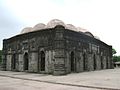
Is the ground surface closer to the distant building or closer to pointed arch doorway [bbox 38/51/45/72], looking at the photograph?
the distant building

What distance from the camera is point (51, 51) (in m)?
17.6

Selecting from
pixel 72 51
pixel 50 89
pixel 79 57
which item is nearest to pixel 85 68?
pixel 79 57

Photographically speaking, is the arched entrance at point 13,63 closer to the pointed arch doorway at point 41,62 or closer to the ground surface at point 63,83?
the pointed arch doorway at point 41,62

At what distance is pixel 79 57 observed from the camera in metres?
20.2

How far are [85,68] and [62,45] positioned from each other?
21.5 ft

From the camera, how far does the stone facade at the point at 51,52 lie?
1673 cm

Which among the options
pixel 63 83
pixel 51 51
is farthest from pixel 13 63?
pixel 63 83

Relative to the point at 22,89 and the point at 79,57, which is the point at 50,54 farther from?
the point at 22,89

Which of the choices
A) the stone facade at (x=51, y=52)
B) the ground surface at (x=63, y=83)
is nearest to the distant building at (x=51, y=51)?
the stone facade at (x=51, y=52)

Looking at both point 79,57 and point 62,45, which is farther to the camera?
point 79,57

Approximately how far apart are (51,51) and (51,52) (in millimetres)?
102

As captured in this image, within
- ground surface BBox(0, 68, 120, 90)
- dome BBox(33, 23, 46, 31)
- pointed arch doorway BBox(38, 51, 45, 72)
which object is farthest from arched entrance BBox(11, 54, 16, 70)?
ground surface BBox(0, 68, 120, 90)

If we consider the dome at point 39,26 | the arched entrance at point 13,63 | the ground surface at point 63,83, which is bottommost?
the ground surface at point 63,83

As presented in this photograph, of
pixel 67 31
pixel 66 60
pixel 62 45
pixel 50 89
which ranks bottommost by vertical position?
pixel 50 89
